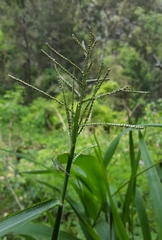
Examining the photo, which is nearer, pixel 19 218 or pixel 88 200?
pixel 19 218

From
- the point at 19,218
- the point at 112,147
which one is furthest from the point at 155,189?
the point at 19,218

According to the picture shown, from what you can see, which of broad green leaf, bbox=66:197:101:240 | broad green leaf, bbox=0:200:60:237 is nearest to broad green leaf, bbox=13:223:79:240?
broad green leaf, bbox=66:197:101:240

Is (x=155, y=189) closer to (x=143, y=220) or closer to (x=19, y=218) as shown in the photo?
(x=143, y=220)

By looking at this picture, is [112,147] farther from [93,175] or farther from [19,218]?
[19,218]

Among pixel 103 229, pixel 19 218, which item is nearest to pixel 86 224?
pixel 103 229

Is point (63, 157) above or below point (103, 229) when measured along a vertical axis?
above

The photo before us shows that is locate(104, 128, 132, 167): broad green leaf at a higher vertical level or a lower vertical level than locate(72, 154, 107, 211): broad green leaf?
higher

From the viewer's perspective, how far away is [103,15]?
5.98 m

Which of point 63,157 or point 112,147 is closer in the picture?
point 63,157

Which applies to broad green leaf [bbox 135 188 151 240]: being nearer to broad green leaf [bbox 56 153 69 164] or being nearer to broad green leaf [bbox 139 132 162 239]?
broad green leaf [bbox 139 132 162 239]

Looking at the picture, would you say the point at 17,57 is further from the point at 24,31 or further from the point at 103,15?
the point at 103,15

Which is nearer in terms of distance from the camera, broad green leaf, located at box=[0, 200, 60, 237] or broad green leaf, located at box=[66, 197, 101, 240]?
broad green leaf, located at box=[0, 200, 60, 237]

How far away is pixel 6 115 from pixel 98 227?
3.49 m

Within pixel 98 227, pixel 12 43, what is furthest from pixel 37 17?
pixel 98 227
